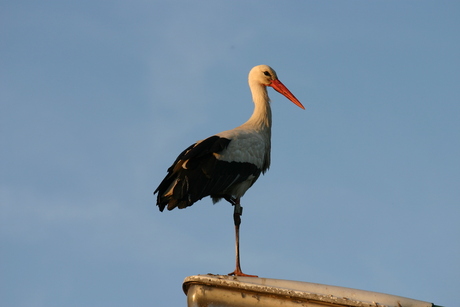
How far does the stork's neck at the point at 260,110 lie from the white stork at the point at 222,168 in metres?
0.01

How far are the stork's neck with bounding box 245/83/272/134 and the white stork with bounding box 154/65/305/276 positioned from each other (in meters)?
0.01

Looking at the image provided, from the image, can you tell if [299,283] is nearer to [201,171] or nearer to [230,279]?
[230,279]

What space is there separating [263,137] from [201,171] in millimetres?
1394

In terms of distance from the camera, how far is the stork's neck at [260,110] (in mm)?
9758

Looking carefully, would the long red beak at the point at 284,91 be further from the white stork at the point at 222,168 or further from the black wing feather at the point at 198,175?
the black wing feather at the point at 198,175

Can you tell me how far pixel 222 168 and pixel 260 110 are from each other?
161 cm

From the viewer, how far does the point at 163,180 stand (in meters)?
8.39

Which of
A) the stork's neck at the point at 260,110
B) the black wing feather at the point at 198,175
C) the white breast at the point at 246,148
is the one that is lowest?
the black wing feather at the point at 198,175

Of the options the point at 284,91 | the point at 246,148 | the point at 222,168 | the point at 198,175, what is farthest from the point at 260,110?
the point at 198,175

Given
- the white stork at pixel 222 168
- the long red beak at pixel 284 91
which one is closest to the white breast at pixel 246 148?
the white stork at pixel 222 168

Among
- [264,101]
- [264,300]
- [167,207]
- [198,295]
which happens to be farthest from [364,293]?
[264,101]

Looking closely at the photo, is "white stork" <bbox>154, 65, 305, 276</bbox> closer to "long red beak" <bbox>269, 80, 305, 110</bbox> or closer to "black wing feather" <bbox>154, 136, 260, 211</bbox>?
"black wing feather" <bbox>154, 136, 260, 211</bbox>

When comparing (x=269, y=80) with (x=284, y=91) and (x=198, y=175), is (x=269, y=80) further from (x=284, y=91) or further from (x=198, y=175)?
(x=198, y=175)

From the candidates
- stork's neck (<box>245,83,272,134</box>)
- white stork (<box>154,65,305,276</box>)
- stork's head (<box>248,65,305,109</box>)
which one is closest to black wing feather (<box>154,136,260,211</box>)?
white stork (<box>154,65,305,276</box>)
